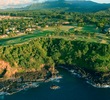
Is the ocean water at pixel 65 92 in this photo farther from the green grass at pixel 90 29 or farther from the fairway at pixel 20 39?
the green grass at pixel 90 29

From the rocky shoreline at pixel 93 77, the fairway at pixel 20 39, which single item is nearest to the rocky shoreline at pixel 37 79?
the rocky shoreline at pixel 93 77

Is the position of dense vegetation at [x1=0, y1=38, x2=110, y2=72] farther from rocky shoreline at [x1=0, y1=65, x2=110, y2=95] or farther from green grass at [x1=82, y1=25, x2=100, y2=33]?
green grass at [x1=82, y1=25, x2=100, y2=33]

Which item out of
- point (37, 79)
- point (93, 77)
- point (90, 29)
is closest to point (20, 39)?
point (37, 79)

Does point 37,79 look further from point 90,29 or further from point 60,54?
point 90,29

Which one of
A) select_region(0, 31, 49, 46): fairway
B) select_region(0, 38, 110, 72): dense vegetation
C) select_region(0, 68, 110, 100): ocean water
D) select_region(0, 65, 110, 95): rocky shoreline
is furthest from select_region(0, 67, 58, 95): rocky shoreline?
select_region(0, 31, 49, 46): fairway

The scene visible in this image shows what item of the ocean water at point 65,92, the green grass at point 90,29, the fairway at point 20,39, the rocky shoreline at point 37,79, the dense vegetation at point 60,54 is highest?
the green grass at point 90,29
